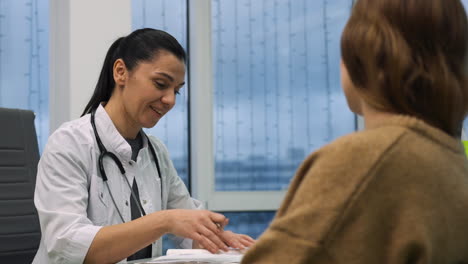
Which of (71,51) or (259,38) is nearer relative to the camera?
(71,51)

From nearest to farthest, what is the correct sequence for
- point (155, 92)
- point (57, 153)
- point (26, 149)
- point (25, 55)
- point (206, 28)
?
point (57, 153)
point (155, 92)
point (26, 149)
point (25, 55)
point (206, 28)

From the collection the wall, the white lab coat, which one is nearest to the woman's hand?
the white lab coat

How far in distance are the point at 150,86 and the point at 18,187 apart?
0.54 metres

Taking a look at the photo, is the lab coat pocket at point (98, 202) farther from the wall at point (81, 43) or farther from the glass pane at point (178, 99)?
the glass pane at point (178, 99)

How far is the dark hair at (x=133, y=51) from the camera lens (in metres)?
1.65

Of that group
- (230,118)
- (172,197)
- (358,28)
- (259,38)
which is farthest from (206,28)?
(358,28)

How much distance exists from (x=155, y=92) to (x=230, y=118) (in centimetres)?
154

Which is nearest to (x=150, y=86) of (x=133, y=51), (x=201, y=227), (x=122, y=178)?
(x=133, y=51)

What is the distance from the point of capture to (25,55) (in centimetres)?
275

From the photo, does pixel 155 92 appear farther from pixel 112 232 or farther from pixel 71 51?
pixel 71 51

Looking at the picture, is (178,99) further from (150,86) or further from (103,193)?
(103,193)

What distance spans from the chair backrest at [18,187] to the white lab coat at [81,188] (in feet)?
0.61

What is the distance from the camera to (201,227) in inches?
52.4

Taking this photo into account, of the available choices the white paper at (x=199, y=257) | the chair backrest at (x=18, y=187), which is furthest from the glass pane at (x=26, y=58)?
the white paper at (x=199, y=257)
